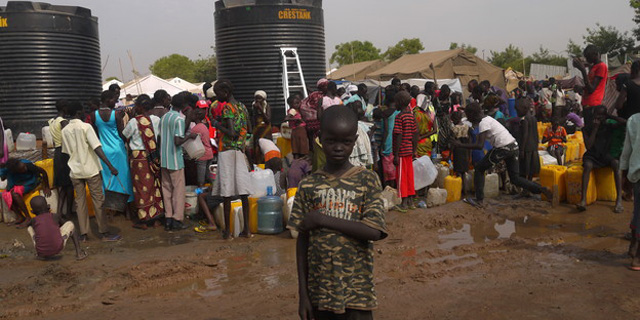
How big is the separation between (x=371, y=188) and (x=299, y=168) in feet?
16.5

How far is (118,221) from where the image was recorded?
7930 millimetres

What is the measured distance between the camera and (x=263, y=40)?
1215cm

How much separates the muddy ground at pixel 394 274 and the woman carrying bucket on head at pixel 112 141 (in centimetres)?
65

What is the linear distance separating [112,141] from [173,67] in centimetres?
7063

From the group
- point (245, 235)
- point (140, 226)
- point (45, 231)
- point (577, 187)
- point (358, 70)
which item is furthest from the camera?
point (358, 70)

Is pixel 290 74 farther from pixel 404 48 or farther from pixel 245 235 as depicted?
pixel 404 48

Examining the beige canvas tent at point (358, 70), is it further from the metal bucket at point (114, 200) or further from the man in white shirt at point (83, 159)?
the man in white shirt at point (83, 159)

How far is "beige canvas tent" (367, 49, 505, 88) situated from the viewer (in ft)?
82.9

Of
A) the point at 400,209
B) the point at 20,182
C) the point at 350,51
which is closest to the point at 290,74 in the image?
the point at 400,209

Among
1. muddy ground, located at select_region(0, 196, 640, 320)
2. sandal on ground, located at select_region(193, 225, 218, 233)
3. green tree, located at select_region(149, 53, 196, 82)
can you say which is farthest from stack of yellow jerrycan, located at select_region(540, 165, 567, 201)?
green tree, located at select_region(149, 53, 196, 82)

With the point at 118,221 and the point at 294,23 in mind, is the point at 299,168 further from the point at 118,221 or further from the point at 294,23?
the point at 294,23

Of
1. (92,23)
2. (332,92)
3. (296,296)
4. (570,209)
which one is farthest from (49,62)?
(570,209)

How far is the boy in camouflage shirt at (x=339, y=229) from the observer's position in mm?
2768

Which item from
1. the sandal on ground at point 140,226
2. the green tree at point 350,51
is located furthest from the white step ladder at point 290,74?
the green tree at point 350,51
